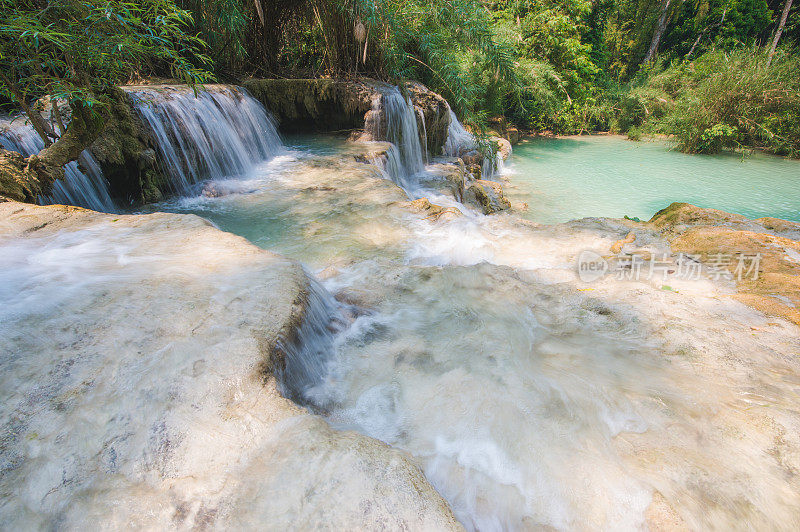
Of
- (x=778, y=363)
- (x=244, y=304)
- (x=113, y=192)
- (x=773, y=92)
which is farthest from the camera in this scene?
(x=773, y=92)

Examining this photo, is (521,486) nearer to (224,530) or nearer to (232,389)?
(224,530)

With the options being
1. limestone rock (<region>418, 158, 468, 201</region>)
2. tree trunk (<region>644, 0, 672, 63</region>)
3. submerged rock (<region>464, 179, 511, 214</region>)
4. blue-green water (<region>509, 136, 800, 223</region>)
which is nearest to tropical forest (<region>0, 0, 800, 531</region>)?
limestone rock (<region>418, 158, 468, 201</region>)

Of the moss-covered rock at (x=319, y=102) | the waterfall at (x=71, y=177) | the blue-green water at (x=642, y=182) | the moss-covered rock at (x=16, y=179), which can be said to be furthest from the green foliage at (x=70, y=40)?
the blue-green water at (x=642, y=182)

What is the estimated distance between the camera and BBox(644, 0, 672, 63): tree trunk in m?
16.6

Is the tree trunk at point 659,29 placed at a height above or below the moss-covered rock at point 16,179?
above

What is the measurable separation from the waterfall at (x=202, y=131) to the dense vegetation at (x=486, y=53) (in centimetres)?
46

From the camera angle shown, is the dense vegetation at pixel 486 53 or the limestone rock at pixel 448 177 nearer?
the dense vegetation at pixel 486 53

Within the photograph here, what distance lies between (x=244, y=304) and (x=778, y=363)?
9.01 ft

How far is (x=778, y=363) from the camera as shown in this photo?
1.95 metres

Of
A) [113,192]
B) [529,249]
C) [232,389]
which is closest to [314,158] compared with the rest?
[113,192]

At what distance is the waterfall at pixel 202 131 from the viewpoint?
4465mm

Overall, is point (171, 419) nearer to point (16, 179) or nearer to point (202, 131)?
point (16, 179)

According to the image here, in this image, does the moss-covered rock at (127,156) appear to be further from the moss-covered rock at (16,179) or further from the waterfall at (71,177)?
the moss-covered rock at (16,179)

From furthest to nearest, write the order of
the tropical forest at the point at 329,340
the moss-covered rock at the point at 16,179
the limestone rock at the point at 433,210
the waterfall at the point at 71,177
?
1. the limestone rock at the point at 433,210
2. the waterfall at the point at 71,177
3. the moss-covered rock at the point at 16,179
4. the tropical forest at the point at 329,340
